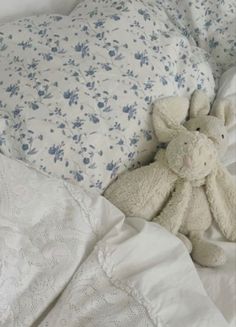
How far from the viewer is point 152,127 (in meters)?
1.07

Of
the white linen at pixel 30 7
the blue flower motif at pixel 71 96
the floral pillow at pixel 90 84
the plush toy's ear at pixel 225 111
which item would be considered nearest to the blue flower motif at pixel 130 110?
the floral pillow at pixel 90 84

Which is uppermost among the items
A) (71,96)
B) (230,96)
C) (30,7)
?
(30,7)

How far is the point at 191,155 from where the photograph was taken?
3.12 ft

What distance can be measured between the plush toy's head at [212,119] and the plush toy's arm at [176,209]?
4.6 inches

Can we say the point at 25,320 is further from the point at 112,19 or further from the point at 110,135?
the point at 112,19

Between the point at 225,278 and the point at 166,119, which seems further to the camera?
the point at 166,119

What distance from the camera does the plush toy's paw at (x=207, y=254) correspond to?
3.09 ft

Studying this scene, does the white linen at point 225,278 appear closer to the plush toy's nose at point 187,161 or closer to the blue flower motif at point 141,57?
the plush toy's nose at point 187,161

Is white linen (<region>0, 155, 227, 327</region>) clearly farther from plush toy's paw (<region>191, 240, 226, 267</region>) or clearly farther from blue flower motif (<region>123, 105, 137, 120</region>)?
blue flower motif (<region>123, 105, 137, 120</region>)

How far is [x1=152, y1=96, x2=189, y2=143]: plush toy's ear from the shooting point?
41.0 inches

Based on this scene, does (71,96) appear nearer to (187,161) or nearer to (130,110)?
(130,110)

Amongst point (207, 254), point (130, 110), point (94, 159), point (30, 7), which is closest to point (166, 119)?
point (130, 110)

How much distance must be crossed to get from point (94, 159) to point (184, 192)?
187 mm

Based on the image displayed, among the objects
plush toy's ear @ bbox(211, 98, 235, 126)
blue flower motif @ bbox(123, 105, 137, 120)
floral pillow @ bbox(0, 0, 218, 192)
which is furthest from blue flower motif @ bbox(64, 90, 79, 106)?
plush toy's ear @ bbox(211, 98, 235, 126)
